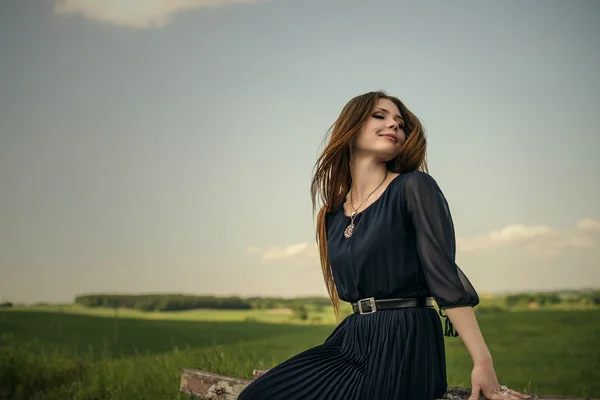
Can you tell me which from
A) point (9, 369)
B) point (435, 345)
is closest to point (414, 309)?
point (435, 345)

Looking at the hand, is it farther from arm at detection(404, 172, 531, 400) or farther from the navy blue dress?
the navy blue dress

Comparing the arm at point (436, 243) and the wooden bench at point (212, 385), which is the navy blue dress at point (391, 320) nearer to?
the arm at point (436, 243)

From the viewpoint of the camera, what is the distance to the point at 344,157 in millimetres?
2754

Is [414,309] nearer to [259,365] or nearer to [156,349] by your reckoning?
[259,365]

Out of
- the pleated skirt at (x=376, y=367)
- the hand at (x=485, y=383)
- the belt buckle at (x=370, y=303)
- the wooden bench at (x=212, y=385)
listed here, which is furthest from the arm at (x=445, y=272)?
the wooden bench at (x=212, y=385)

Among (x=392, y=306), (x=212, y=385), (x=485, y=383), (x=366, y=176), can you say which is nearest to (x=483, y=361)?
(x=485, y=383)

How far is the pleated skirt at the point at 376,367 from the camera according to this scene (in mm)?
2141

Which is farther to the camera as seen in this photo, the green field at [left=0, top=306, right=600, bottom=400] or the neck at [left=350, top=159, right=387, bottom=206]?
the green field at [left=0, top=306, right=600, bottom=400]

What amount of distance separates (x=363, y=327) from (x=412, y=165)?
0.70 metres

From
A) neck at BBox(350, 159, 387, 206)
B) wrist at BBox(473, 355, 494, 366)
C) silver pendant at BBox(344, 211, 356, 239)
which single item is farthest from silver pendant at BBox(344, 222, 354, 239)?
wrist at BBox(473, 355, 494, 366)

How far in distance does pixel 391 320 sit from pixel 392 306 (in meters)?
0.05

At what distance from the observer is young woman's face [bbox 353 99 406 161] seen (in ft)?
8.24

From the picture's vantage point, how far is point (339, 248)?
7.97ft

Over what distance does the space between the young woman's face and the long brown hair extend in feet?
0.08
